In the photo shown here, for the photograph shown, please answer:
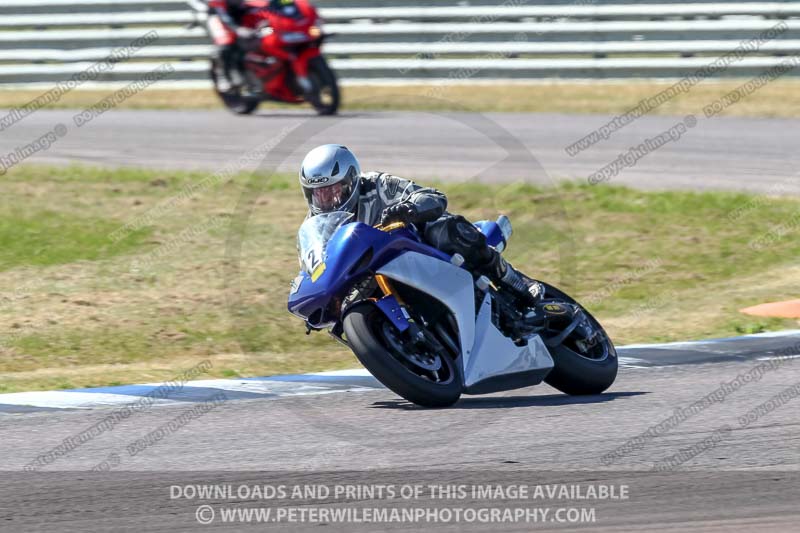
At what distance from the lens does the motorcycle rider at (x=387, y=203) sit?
673cm

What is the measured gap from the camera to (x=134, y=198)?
45.1 ft

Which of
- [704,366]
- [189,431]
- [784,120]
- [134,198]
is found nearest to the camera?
[189,431]

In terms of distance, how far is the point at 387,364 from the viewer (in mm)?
6301

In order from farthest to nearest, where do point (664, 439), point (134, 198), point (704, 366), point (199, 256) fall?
point (134, 198) < point (199, 256) < point (704, 366) < point (664, 439)

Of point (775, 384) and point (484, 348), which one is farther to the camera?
point (775, 384)

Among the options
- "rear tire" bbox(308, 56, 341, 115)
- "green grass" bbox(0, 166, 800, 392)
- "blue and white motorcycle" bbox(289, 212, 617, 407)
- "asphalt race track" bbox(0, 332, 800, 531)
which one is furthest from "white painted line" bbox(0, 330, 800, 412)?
"rear tire" bbox(308, 56, 341, 115)

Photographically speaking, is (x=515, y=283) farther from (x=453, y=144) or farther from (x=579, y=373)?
(x=453, y=144)

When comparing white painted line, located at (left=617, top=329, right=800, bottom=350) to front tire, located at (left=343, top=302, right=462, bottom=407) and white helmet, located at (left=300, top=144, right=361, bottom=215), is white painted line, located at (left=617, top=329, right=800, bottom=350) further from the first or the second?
white helmet, located at (left=300, top=144, right=361, bottom=215)

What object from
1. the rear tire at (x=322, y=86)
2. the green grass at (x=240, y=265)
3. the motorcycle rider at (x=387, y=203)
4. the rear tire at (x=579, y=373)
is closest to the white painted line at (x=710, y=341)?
the green grass at (x=240, y=265)

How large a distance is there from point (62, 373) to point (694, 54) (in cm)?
1442

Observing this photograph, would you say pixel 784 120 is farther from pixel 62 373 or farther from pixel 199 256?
pixel 62 373

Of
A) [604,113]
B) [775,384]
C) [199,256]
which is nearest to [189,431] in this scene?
[775,384]

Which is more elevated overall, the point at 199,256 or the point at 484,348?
the point at 484,348

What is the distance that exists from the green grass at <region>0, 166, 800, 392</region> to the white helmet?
1.92 metres
